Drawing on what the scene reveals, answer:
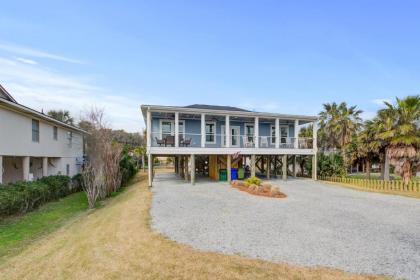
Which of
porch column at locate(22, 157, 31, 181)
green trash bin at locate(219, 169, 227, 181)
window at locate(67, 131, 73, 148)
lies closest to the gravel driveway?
green trash bin at locate(219, 169, 227, 181)

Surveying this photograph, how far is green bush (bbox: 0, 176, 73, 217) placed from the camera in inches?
432

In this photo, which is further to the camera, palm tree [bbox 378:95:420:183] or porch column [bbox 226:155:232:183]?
porch column [bbox 226:155:232:183]

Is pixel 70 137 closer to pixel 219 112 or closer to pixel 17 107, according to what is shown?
pixel 17 107

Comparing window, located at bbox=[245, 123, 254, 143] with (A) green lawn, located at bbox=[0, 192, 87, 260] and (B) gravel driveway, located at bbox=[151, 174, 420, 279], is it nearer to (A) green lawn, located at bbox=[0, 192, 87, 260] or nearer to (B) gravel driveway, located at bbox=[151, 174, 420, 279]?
(B) gravel driveway, located at bbox=[151, 174, 420, 279]

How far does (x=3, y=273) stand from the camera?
6.40m

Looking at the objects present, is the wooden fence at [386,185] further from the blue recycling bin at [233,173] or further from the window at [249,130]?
the blue recycling bin at [233,173]

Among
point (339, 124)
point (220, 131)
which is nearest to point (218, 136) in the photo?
point (220, 131)

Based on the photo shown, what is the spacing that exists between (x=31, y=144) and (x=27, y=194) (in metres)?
5.13

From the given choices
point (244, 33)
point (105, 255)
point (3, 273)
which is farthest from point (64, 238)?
point (244, 33)

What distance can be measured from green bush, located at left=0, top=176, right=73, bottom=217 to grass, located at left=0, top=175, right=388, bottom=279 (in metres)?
3.81

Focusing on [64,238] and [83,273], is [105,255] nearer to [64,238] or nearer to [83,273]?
[83,273]

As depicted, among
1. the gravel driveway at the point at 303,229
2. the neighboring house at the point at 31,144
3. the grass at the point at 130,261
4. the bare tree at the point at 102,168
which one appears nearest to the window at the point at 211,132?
the bare tree at the point at 102,168

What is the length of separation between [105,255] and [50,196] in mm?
11656

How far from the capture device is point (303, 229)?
7.68m
